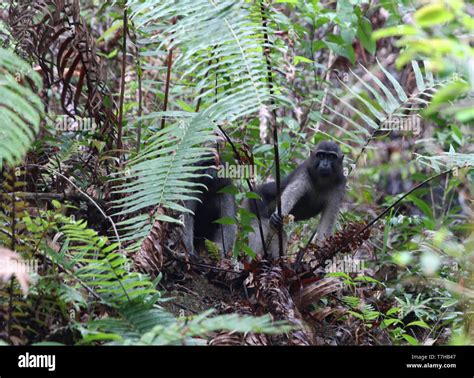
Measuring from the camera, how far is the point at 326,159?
7.84 m

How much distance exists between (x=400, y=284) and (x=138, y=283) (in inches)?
148

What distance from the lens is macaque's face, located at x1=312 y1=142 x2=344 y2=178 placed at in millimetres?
7758

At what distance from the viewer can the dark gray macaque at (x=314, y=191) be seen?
25.4 ft

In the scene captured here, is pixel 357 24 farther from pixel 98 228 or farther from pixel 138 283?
pixel 138 283

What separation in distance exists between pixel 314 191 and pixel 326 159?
0.42m

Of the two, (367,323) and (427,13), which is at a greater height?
(427,13)

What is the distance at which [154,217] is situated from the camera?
449 cm
